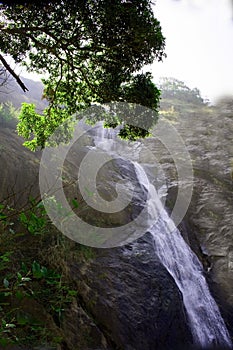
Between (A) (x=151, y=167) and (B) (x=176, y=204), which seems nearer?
(B) (x=176, y=204)

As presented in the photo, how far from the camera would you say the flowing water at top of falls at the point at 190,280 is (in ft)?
36.4

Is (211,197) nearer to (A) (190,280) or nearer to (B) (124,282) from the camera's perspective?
(A) (190,280)

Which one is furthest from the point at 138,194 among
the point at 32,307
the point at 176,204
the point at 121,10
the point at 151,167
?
the point at 121,10

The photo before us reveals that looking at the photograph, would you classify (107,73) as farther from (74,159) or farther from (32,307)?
(74,159)

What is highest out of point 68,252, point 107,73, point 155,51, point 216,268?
point 155,51

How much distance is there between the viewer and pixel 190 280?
12.7 meters

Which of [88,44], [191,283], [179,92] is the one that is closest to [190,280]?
[191,283]

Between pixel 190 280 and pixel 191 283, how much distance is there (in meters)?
0.15

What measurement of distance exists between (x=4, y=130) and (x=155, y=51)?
10129 mm

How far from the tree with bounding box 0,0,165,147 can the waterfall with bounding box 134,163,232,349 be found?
6.94m

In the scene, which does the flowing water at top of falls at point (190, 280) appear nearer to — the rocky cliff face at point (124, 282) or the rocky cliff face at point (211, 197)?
the rocky cliff face at point (124, 282)

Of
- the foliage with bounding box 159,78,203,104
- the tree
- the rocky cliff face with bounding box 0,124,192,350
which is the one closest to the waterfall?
the rocky cliff face with bounding box 0,124,192,350

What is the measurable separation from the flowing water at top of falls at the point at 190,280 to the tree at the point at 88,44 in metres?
6.90

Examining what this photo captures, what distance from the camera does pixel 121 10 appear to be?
5.25 meters
